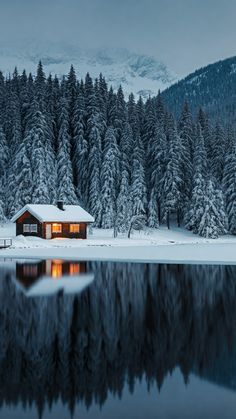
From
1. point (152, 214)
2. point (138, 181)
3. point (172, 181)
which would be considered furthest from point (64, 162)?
point (172, 181)

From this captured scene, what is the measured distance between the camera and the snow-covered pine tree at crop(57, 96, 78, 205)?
2773 inches

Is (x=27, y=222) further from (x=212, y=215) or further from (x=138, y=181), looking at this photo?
(x=212, y=215)

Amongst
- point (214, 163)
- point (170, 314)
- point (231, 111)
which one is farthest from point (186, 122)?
point (231, 111)

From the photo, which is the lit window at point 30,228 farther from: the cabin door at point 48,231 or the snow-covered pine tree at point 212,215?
the snow-covered pine tree at point 212,215

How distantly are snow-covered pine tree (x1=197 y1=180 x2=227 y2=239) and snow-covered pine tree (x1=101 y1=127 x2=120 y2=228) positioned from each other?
43.6ft

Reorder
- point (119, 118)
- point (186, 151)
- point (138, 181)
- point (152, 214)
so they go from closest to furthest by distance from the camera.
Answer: point (152, 214) < point (138, 181) < point (186, 151) < point (119, 118)

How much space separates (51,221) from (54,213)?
1868 millimetres

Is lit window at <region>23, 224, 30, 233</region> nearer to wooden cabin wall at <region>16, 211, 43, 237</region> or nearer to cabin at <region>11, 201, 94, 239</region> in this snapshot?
cabin at <region>11, 201, 94, 239</region>

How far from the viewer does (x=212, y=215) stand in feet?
223

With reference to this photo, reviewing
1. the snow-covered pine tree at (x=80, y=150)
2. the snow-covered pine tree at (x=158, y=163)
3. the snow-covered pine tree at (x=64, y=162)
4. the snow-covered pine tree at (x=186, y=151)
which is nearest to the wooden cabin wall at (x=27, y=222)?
the snow-covered pine tree at (x=64, y=162)

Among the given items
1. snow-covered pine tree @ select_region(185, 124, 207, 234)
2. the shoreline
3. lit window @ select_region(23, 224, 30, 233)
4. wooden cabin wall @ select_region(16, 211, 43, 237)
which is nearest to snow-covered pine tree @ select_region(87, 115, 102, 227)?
wooden cabin wall @ select_region(16, 211, 43, 237)

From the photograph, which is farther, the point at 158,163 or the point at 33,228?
the point at 158,163

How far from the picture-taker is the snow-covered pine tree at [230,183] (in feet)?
236

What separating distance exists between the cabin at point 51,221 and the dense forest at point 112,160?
5089 mm
